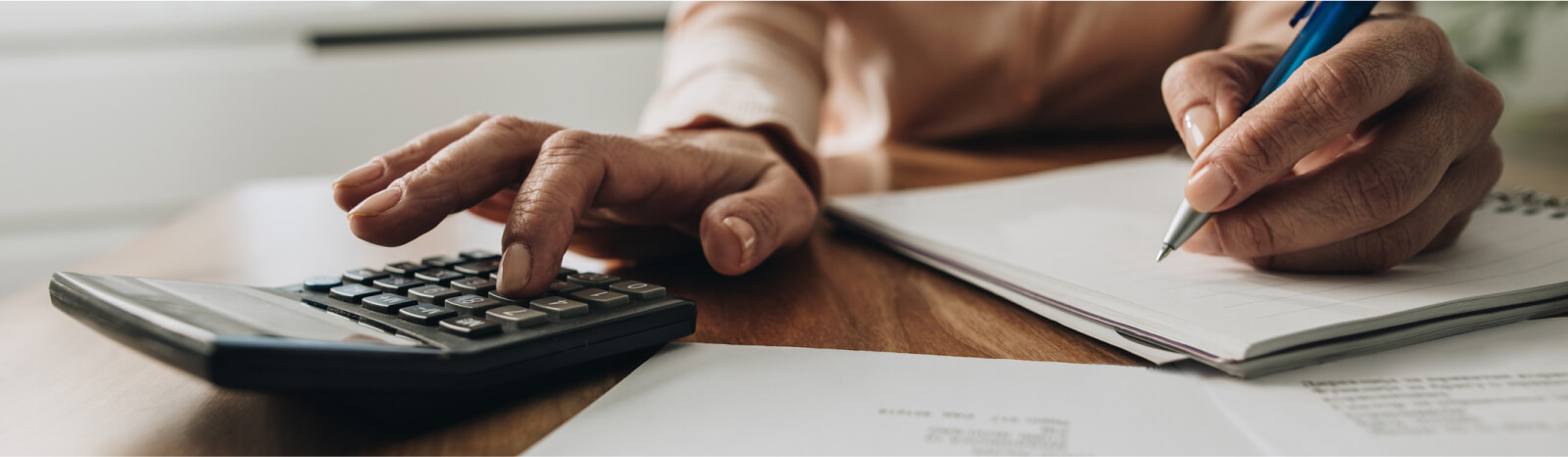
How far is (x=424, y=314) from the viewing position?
310mm

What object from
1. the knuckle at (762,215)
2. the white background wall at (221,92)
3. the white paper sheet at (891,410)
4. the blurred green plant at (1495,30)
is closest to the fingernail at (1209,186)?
the white paper sheet at (891,410)

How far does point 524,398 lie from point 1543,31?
1335mm

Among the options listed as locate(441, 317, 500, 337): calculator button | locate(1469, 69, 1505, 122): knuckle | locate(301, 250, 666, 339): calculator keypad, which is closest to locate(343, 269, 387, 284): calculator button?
locate(301, 250, 666, 339): calculator keypad

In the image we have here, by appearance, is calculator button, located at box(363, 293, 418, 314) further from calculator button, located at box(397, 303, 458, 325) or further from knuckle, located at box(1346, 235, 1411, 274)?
knuckle, located at box(1346, 235, 1411, 274)

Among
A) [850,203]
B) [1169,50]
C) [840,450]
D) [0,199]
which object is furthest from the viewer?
[0,199]

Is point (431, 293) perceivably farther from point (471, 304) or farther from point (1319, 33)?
point (1319, 33)

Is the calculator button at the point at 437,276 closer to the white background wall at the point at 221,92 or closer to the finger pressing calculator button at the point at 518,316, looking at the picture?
the finger pressing calculator button at the point at 518,316

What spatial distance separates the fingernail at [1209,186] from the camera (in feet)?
1.22

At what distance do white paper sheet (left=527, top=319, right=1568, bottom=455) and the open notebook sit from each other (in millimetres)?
13

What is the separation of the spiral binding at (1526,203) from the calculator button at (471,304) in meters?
0.58

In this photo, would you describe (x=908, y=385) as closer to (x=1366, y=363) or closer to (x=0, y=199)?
(x=1366, y=363)

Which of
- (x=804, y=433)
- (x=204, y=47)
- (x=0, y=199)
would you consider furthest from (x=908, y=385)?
(x=0, y=199)

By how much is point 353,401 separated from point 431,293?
8 centimetres

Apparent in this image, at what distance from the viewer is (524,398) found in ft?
0.97
